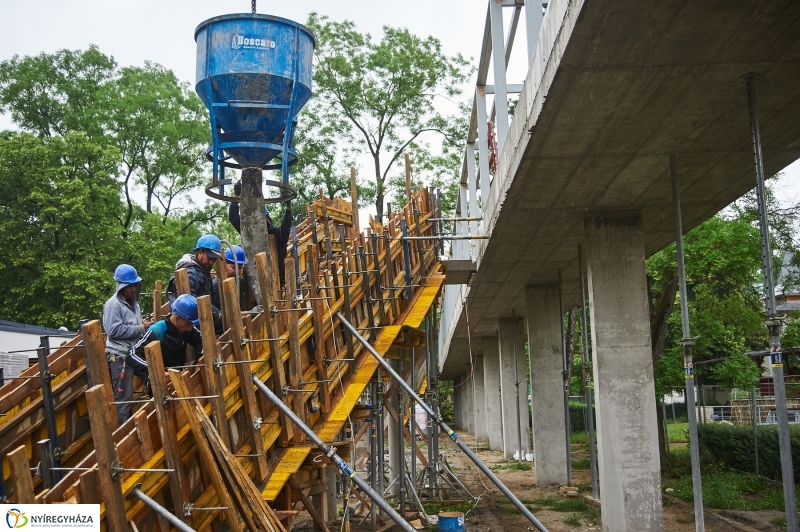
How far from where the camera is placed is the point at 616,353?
536 inches

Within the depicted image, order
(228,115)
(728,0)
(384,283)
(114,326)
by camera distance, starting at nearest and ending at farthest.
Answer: (728,0) → (114,326) → (228,115) → (384,283)

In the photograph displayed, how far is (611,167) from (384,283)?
Answer: 4.03m

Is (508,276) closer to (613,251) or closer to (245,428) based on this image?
(613,251)

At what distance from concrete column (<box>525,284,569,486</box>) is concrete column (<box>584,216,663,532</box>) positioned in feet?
24.6

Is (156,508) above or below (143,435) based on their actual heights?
below

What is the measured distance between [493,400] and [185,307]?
3062 cm

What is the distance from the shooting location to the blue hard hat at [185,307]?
286 inches

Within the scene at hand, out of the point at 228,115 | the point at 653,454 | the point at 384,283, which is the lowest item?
the point at 653,454

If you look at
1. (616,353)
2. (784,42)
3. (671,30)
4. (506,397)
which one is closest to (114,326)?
(671,30)

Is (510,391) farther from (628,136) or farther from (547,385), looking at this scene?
(628,136)

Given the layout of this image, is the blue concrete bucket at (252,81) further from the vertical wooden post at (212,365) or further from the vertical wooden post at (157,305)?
the vertical wooden post at (212,365)

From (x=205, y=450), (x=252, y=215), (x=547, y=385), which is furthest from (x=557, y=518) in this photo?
(x=205, y=450)

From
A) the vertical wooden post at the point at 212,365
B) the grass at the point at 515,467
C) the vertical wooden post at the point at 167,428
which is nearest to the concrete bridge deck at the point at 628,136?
the vertical wooden post at the point at 212,365

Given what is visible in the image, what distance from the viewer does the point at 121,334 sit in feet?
25.5
